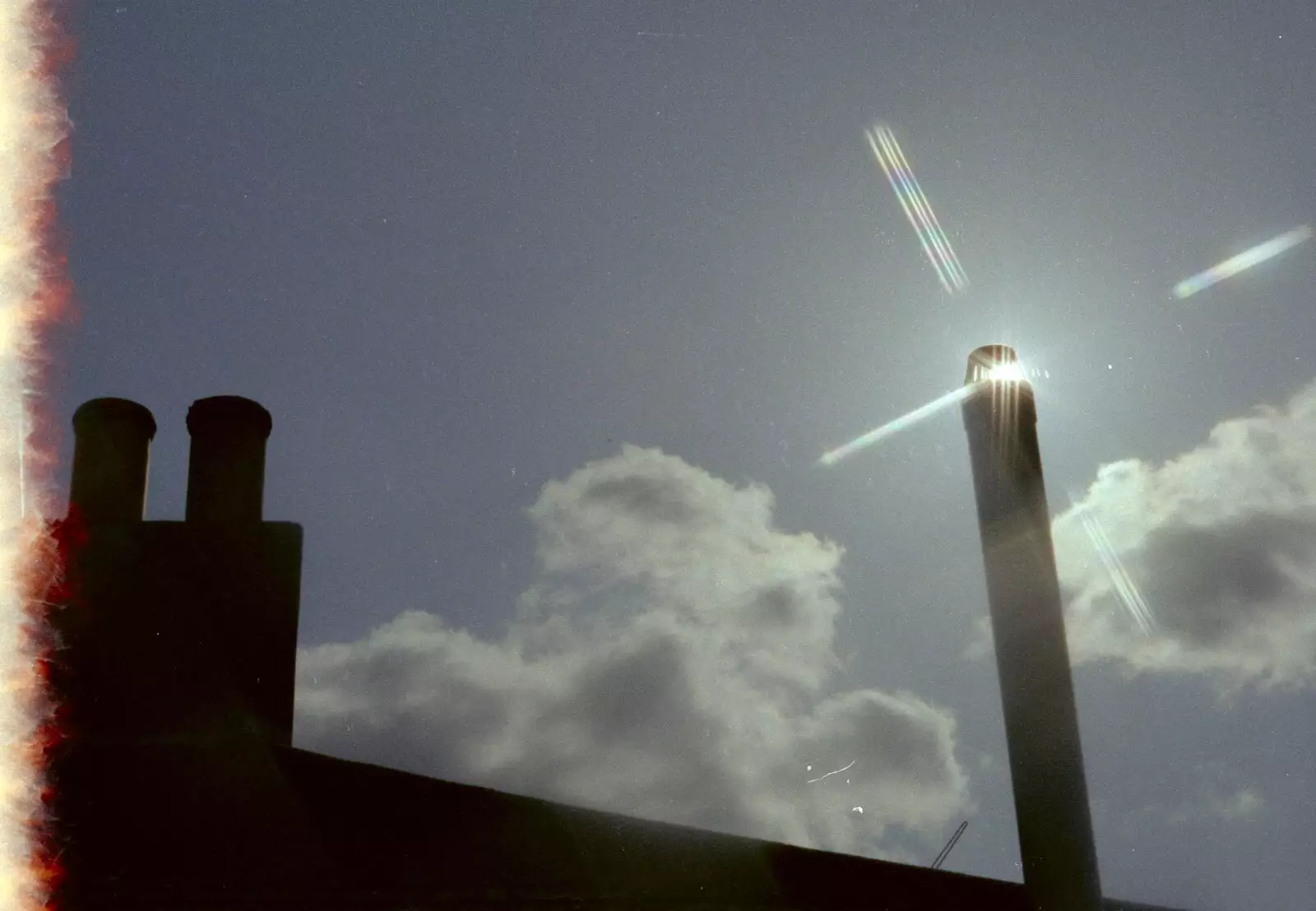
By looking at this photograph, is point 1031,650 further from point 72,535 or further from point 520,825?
point 72,535

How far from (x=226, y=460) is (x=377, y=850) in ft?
12.1

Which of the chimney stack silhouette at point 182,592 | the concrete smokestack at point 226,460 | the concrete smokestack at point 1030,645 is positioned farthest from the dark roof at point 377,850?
the concrete smokestack at point 226,460

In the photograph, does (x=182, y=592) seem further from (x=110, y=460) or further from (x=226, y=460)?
(x=110, y=460)

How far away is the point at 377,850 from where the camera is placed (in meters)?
7.93

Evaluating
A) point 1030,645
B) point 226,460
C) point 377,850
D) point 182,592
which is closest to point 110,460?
point 226,460

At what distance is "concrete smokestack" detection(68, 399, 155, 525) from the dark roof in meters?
1.99

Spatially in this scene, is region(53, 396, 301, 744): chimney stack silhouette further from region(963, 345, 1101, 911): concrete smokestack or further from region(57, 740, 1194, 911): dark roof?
region(963, 345, 1101, 911): concrete smokestack

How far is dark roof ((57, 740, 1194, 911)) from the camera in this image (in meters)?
7.52

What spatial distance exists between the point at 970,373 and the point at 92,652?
8.08m

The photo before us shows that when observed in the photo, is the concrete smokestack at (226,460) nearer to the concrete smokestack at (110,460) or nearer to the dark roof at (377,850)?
the concrete smokestack at (110,460)

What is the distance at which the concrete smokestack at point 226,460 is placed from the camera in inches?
396

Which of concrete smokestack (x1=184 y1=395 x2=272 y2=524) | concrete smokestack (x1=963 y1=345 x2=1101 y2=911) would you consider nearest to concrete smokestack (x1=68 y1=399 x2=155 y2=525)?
concrete smokestack (x1=184 y1=395 x2=272 y2=524)

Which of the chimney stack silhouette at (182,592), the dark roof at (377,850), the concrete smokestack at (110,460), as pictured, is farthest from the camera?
the concrete smokestack at (110,460)

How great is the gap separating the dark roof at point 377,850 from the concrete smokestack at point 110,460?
1993 millimetres
